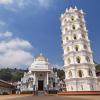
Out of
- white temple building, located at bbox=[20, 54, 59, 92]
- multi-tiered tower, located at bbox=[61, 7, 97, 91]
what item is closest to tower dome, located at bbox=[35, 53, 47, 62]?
white temple building, located at bbox=[20, 54, 59, 92]

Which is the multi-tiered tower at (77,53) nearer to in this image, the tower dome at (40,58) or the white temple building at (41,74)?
the white temple building at (41,74)

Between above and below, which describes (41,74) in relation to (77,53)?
below

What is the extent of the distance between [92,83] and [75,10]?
20974mm

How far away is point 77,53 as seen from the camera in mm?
42188

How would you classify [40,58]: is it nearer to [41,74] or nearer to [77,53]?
[41,74]

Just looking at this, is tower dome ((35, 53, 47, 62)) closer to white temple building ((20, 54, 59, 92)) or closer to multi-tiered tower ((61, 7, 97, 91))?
white temple building ((20, 54, 59, 92))

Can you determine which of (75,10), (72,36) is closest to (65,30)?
(72,36)

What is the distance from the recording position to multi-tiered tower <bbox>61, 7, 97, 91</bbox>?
127 ft

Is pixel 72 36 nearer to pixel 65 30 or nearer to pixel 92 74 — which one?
pixel 65 30

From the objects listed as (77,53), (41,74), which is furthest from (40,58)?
(77,53)

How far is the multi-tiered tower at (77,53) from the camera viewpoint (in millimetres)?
38844

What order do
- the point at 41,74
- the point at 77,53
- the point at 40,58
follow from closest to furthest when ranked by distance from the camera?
the point at 77,53 → the point at 41,74 → the point at 40,58

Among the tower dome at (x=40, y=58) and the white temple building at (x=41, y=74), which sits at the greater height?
the tower dome at (x=40, y=58)

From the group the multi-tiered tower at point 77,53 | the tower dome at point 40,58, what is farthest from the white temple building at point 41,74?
the multi-tiered tower at point 77,53
